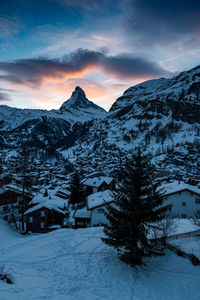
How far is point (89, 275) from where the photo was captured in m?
13.2

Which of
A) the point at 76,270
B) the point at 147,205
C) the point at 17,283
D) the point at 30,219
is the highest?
the point at 147,205

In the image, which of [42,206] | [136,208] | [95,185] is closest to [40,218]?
[42,206]

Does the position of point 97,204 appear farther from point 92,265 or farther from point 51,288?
point 51,288

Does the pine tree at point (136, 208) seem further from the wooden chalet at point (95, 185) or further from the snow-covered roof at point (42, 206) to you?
the wooden chalet at point (95, 185)

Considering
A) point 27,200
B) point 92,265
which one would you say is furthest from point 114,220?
point 27,200

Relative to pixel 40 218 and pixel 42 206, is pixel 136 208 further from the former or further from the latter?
pixel 40 218

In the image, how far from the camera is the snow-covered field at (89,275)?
1063 centimetres

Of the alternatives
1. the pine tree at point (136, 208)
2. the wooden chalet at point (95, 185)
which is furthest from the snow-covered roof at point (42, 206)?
the wooden chalet at point (95, 185)

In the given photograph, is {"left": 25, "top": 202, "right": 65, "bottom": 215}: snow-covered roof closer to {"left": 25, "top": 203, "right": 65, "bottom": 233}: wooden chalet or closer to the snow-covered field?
{"left": 25, "top": 203, "right": 65, "bottom": 233}: wooden chalet

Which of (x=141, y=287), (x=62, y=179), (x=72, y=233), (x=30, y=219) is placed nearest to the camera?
(x=141, y=287)

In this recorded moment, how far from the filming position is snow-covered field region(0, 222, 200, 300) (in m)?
10.6

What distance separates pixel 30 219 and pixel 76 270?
986 inches

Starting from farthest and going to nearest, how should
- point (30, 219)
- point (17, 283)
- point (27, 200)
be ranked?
point (27, 200), point (30, 219), point (17, 283)

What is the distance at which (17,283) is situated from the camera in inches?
412
